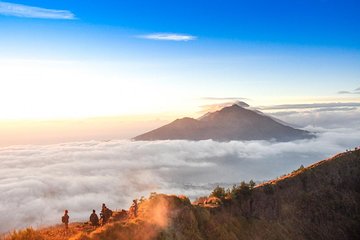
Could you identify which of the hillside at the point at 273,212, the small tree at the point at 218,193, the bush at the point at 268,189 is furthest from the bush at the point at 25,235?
the bush at the point at 268,189

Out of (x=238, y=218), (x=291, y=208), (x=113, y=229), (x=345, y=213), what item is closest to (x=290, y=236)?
(x=291, y=208)

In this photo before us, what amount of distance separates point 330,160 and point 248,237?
35153mm

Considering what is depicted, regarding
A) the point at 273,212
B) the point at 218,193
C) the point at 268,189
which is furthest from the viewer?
the point at 268,189

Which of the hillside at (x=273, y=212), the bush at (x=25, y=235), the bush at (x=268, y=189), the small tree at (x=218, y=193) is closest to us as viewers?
the bush at (x=25, y=235)

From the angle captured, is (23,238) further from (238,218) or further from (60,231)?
(238,218)

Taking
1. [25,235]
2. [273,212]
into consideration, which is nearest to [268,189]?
[273,212]

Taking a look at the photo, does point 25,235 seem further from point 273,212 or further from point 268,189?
point 268,189

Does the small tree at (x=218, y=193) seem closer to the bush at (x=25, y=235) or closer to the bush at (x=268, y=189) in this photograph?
the bush at (x=268, y=189)

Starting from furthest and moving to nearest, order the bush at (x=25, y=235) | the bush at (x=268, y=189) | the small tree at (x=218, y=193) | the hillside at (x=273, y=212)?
the bush at (x=268, y=189) < the small tree at (x=218, y=193) < the hillside at (x=273, y=212) < the bush at (x=25, y=235)

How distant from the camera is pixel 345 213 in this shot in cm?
7369

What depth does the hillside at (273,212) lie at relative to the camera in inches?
1566

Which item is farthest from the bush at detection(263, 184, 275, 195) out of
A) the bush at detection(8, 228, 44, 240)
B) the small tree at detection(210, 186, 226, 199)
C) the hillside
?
the bush at detection(8, 228, 44, 240)

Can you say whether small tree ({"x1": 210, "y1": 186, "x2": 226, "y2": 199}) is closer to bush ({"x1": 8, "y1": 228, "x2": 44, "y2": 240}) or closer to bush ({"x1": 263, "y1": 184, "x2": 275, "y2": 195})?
bush ({"x1": 263, "y1": 184, "x2": 275, "y2": 195})

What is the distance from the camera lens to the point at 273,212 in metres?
66.6
